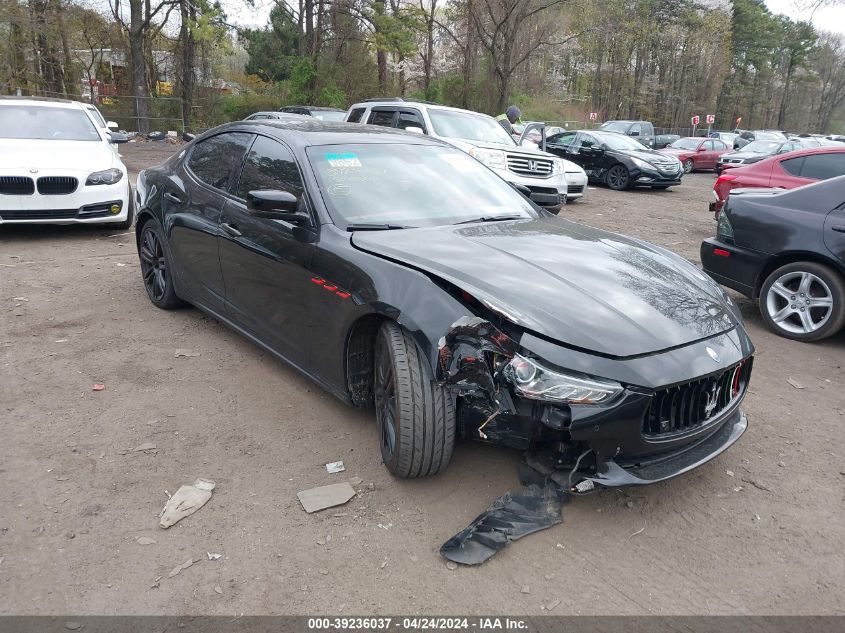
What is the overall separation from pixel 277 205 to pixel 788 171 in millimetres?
8811

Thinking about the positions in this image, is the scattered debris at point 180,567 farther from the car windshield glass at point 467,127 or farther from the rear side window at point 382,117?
the rear side window at point 382,117

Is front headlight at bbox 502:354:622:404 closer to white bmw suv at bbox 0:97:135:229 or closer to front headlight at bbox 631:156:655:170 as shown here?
white bmw suv at bbox 0:97:135:229

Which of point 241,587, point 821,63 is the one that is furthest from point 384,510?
point 821,63

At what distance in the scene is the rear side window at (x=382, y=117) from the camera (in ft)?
35.8

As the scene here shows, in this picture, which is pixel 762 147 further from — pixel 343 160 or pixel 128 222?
pixel 343 160

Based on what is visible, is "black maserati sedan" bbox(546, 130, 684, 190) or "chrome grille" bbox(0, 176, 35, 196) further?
"black maserati sedan" bbox(546, 130, 684, 190)

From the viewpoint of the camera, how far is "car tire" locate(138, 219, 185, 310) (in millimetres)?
5199

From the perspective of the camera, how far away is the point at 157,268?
17.9 ft

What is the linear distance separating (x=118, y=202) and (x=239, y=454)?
19.6 ft

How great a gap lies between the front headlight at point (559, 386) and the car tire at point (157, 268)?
11.5ft

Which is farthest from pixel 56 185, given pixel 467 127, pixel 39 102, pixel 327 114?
pixel 327 114

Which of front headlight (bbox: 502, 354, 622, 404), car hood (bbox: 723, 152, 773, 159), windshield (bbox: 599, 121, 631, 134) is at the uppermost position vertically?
windshield (bbox: 599, 121, 631, 134)

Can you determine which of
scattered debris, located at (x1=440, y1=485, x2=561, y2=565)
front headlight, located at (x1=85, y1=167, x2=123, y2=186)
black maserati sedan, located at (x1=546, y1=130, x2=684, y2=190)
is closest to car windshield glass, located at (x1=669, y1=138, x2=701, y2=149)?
black maserati sedan, located at (x1=546, y1=130, x2=684, y2=190)

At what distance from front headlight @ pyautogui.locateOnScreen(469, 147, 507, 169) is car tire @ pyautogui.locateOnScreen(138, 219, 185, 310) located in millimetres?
6144
